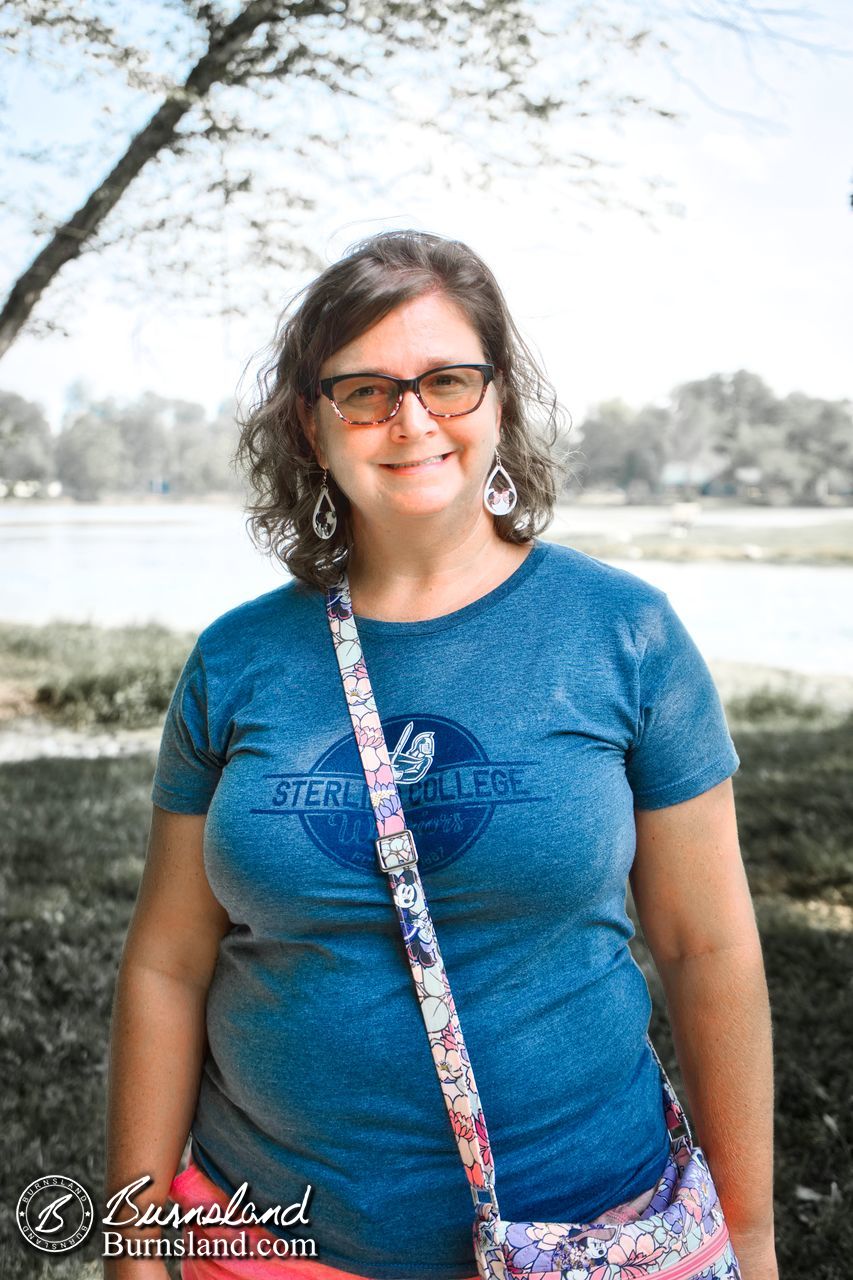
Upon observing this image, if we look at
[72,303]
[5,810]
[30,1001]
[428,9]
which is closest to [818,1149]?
[30,1001]

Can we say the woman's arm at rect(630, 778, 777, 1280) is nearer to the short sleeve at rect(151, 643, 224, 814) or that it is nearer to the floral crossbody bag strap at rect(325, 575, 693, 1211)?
the floral crossbody bag strap at rect(325, 575, 693, 1211)

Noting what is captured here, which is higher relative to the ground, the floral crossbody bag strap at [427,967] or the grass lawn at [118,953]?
the floral crossbody bag strap at [427,967]

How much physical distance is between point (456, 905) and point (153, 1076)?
59 centimetres

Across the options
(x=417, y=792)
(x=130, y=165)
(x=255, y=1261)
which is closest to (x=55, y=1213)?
(x=255, y=1261)

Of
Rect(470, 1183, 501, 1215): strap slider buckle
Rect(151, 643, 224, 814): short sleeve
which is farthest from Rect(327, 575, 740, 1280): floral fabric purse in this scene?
Rect(151, 643, 224, 814): short sleeve

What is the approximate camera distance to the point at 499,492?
1784 millimetres

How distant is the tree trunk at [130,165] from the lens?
6.21 metres

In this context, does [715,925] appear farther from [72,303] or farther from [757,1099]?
[72,303]

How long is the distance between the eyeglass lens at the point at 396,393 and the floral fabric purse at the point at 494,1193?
1.32ft

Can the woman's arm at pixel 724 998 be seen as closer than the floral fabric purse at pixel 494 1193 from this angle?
No

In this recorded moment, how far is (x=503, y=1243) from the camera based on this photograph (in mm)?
1311

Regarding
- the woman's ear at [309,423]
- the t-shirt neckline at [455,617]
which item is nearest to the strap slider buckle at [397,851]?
the t-shirt neckline at [455,617]

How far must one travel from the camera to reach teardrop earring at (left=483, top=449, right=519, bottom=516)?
1758 mm

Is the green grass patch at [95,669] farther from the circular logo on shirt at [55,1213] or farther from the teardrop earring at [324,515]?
the teardrop earring at [324,515]
